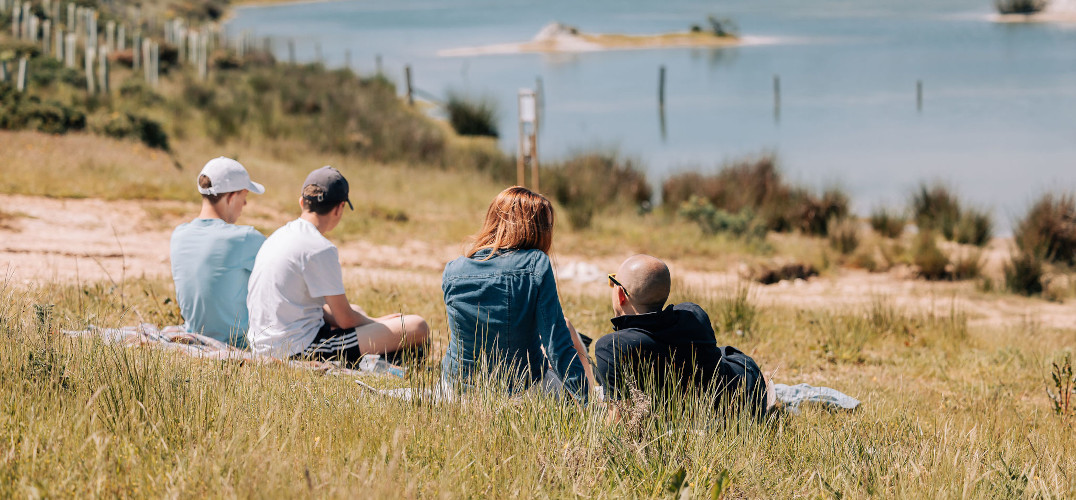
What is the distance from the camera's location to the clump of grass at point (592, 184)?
43.8ft

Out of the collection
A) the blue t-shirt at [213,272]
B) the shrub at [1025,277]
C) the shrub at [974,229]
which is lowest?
the shrub at [1025,277]

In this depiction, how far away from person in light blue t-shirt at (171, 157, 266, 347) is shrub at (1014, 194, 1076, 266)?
10.9 meters

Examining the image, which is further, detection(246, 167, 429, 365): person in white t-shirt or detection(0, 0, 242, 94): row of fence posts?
detection(0, 0, 242, 94): row of fence posts

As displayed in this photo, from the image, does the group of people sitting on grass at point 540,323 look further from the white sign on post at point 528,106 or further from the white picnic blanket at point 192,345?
the white sign on post at point 528,106

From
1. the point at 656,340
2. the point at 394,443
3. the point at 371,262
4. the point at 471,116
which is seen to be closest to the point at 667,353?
the point at 656,340

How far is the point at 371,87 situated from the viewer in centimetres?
2428

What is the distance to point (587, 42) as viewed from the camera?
57.0m

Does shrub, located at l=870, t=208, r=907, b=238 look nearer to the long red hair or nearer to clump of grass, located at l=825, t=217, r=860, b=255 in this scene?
clump of grass, located at l=825, t=217, r=860, b=255

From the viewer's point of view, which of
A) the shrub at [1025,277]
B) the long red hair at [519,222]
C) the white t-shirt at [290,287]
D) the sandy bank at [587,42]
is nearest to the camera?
the long red hair at [519,222]

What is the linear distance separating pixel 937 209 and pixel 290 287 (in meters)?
12.5

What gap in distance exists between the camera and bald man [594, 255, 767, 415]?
3.26 metres

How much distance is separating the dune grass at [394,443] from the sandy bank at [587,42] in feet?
170

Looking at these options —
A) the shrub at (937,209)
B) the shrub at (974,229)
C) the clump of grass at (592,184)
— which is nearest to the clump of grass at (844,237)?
the shrub at (937,209)

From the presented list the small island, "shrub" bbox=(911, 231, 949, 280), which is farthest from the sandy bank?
"shrub" bbox=(911, 231, 949, 280)
